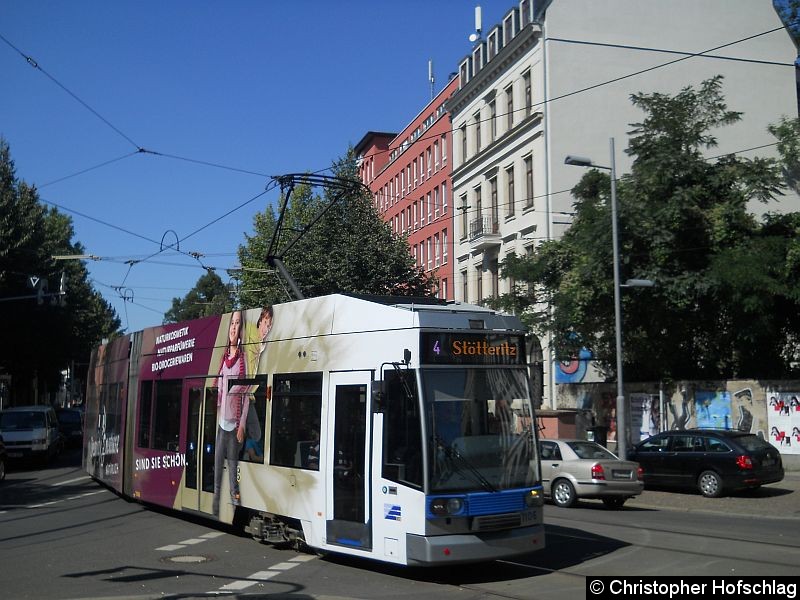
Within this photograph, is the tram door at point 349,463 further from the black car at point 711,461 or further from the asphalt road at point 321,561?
the black car at point 711,461

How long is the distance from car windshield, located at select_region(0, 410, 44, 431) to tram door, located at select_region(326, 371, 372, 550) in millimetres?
24447

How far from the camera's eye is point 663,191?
93.2ft

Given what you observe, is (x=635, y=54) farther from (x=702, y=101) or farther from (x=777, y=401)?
(x=777, y=401)

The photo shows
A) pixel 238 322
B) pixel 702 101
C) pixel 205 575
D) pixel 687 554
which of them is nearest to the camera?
pixel 205 575

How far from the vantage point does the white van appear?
103 feet

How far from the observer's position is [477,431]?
1020 centimetres

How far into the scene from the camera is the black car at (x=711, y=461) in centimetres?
2125

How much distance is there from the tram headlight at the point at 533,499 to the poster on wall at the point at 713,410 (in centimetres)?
1877

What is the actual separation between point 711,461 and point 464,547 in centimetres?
1387

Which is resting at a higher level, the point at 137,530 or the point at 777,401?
the point at 777,401

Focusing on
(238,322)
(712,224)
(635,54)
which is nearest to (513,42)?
(635,54)

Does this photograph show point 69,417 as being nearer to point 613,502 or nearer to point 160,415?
point 160,415

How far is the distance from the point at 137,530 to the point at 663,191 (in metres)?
19.5

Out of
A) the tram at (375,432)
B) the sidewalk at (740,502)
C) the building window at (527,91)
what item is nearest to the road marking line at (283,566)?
the tram at (375,432)
